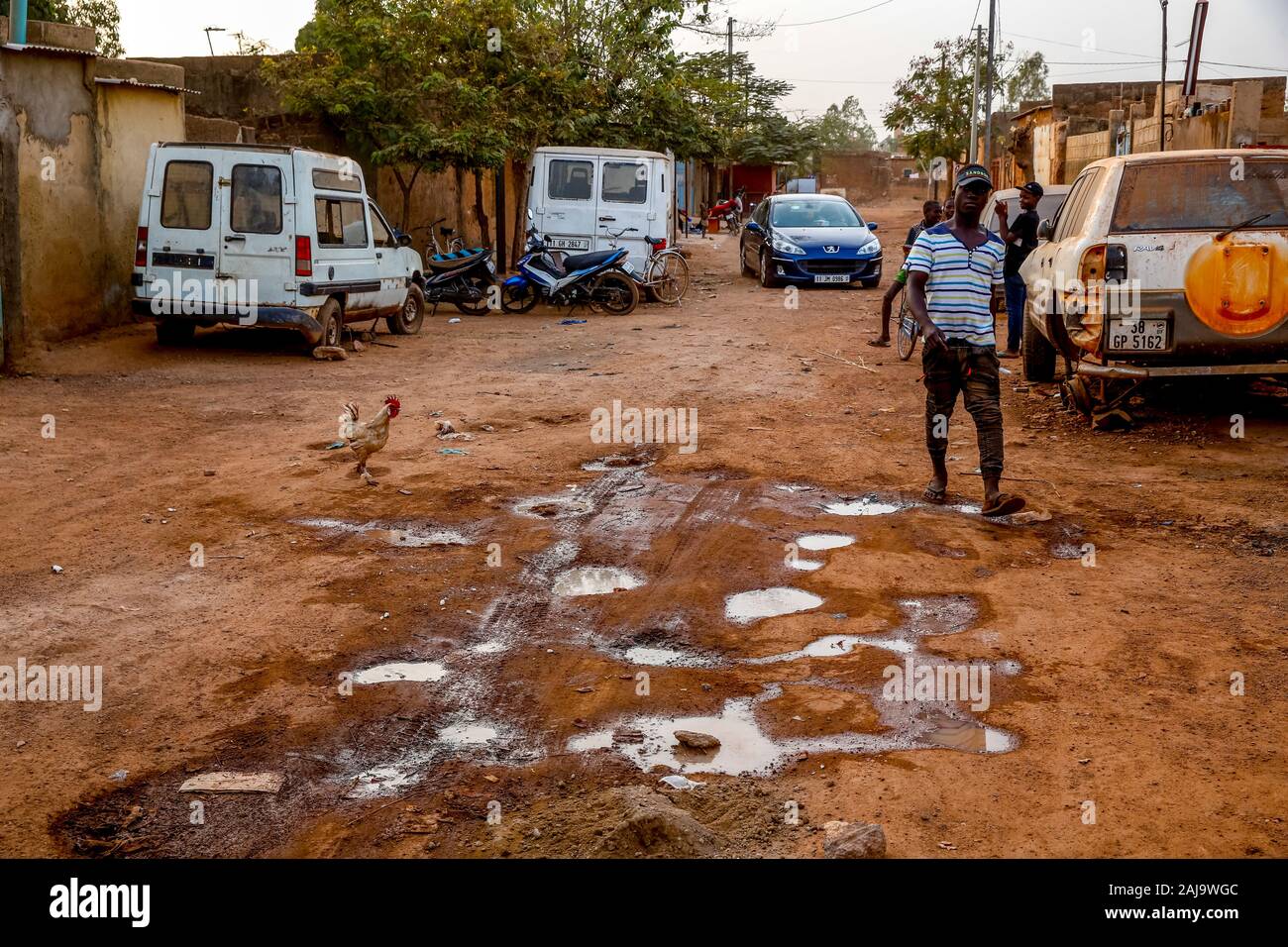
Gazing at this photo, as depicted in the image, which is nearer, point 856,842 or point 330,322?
point 856,842

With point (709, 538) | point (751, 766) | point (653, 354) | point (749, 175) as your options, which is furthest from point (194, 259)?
point (749, 175)

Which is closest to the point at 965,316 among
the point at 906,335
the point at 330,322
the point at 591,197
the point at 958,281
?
the point at 958,281

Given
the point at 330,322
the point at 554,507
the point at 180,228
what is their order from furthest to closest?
the point at 330,322 < the point at 180,228 < the point at 554,507

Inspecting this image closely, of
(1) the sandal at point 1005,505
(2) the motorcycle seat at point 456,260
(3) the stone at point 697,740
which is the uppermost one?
(2) the motorcycle seat at point 456,260

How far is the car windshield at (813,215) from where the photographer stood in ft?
67.8

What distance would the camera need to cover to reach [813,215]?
68.1ft

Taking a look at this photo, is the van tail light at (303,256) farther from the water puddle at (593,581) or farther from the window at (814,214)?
the window at (814,214)

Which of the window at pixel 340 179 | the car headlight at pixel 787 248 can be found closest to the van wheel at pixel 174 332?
the window at pixel 340 179

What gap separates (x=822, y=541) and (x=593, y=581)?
127 cm

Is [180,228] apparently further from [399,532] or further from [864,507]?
[864,507]

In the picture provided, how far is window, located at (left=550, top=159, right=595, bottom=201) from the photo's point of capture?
1794 cm

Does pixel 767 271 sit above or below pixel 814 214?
below

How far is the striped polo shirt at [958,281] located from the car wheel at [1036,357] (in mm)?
4611

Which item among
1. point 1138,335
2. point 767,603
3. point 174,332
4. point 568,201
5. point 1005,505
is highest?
point 568,201
